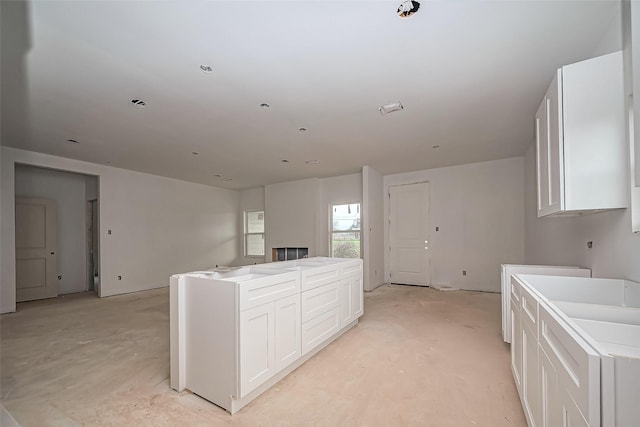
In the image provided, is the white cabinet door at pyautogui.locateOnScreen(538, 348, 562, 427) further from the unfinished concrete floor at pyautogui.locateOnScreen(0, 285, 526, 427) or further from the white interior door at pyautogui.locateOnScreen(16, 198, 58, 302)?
the white interior door at pyautogui.locateOnScreen(16, 198, 58, 302)

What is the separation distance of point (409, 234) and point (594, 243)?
4.17 metres

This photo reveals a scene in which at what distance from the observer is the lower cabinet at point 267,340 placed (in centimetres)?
196

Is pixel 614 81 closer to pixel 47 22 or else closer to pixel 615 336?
pixel 615 336

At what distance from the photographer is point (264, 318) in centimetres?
215

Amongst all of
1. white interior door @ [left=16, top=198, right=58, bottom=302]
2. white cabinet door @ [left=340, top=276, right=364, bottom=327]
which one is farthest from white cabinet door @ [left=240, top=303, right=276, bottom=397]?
white interior door @ [left=16, top=198, right=58, bottom=302]

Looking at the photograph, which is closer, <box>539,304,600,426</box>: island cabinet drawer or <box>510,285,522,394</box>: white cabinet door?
<box>539,304,600,426</box>: island cabinet drawer

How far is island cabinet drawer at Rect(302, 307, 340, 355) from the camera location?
2617mm

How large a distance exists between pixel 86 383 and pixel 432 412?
2804mm

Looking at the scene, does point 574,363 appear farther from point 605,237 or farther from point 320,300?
point 320,300

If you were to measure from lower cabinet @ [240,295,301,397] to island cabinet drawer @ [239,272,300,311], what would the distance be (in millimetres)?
43

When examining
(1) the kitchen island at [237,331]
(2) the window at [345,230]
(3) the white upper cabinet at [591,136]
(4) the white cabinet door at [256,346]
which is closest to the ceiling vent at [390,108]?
(3) the white upper cabinet at [591,136]

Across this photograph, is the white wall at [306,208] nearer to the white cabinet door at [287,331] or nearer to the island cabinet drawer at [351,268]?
the island cabinet drawer at [351,268]

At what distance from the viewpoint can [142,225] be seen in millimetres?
6371

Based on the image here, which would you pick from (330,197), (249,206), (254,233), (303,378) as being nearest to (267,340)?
(303,378)
